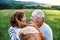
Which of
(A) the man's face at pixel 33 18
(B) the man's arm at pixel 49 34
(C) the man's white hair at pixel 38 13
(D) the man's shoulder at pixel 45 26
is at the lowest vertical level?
(B) the man's arm at pixel 49 34

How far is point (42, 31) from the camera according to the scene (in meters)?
3.39

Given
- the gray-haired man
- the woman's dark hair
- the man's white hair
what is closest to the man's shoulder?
the gray-haired man

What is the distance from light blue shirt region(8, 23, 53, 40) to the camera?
3.33m

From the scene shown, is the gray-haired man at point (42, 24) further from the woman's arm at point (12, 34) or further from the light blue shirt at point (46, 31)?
the woman's arm at point (12, 34)

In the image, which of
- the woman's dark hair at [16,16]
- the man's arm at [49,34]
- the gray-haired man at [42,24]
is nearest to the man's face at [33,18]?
the gray-haired man at [42,24]

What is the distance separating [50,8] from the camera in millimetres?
3461

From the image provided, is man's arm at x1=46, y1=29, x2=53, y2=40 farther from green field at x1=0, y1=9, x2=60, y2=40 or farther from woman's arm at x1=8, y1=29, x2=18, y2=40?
woman's arm at x1=8, y1=29, x2=18, y2=40

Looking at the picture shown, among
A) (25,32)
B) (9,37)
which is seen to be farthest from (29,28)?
(9,37)

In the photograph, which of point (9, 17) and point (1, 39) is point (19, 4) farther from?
point (1, 39)

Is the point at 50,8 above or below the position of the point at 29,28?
above

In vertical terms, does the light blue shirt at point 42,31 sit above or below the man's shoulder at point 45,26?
below

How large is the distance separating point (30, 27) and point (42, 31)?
20 cm

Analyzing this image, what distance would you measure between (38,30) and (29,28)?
15cm

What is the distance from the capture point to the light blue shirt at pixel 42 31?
3.33 meters
